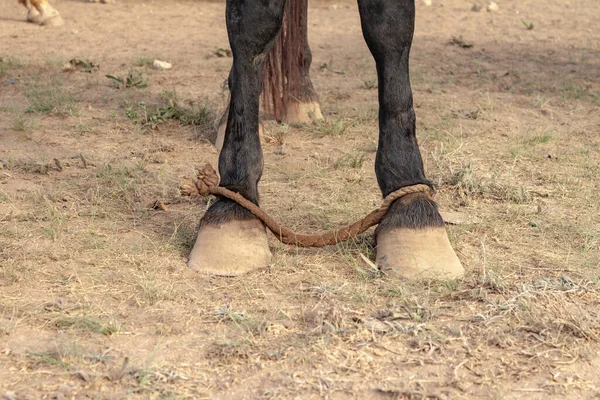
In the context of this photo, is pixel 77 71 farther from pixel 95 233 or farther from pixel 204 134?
pixel 95 233

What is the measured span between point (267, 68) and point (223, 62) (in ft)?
4.39

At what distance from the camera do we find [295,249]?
98.0 inches

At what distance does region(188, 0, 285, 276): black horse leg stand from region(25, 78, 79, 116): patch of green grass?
5.65ft

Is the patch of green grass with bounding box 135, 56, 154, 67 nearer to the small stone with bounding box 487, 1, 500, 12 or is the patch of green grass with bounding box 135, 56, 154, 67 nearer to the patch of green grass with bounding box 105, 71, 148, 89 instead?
the patch of green grass with bounding box 105, 71, 148, 89

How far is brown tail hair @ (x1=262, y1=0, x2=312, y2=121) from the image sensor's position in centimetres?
382

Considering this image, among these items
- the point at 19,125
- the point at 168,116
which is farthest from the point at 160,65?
the point at 19,125

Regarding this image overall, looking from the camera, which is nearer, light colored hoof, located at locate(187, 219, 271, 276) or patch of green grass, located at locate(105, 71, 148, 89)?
light colored hoof, located at locate(187, 219, 271, 276)

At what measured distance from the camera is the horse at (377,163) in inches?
91.0

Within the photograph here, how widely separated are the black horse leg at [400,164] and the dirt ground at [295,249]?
0.27 feet

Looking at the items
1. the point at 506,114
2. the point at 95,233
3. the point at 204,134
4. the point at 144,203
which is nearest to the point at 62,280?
the point at 95,233

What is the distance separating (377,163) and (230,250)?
52 cm

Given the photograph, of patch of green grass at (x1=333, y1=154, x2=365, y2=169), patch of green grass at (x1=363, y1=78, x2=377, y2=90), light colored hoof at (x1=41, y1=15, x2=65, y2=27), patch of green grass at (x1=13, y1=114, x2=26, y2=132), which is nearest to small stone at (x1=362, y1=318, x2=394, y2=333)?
patch of green grass at (x1=333, y1=154, x2=365, y2=169)

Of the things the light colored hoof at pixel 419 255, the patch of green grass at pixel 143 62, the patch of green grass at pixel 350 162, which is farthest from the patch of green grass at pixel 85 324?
the patch of green grass at pixel 143 62

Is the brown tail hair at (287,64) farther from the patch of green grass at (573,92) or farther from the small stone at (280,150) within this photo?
the patch of green grass at (573,92)
